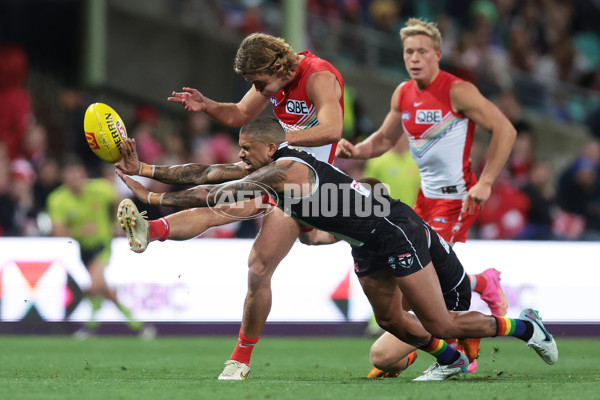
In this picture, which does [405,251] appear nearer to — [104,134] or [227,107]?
[227,107]

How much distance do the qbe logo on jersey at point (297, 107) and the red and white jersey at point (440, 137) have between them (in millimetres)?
1142

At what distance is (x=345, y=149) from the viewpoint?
765 cm

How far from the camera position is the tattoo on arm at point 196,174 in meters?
6.64

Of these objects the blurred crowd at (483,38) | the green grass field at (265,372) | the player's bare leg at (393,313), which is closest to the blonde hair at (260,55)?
the player's bare leg at (393,313)

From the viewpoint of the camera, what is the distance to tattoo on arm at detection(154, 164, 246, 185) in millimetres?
6637

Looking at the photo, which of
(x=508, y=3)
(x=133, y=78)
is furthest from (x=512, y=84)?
(x=133, y=78)

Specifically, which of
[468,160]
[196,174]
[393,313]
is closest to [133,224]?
[196,174]

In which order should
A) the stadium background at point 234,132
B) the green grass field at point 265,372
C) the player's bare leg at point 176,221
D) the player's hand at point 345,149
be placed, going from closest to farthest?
the green grass field at point 265,372 → the player's bare leg at point 176,221 → the player's hand at point 345,149 → the stadium background at point 234,132

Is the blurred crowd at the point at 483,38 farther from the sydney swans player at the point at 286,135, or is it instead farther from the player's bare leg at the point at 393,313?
the player's bare leg at the point at 393,313

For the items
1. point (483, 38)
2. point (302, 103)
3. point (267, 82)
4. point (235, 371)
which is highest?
point (483, 38)

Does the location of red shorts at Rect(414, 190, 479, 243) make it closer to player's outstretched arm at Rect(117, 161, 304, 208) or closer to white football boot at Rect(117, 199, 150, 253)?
player's outstretched arm at Rect(117, 161, 304, 208)

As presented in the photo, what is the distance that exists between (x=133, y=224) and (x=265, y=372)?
204 centimetres

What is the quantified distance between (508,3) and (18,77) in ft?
30.2

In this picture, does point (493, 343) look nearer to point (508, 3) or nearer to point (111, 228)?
point (111, 228)
